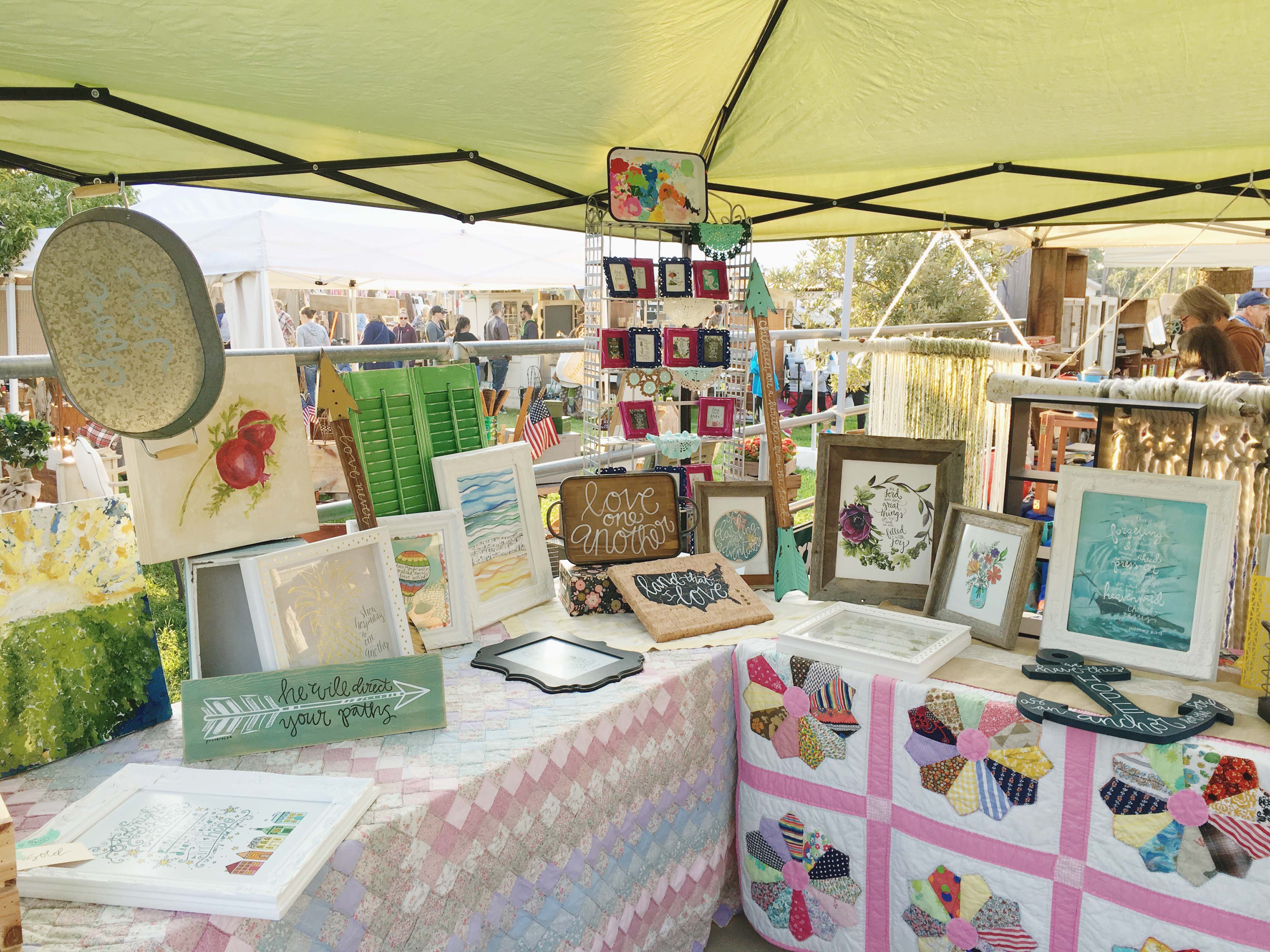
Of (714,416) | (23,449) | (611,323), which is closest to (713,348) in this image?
(714,416)

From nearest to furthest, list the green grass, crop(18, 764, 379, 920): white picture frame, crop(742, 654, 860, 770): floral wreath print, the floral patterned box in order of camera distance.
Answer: crop(18, 764, 379, 920): white picture frame → crop(742, 654, 860, 770): floral wreath print → the floral patterned box → the green grass

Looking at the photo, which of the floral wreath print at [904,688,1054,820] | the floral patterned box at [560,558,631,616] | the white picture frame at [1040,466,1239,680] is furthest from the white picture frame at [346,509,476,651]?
the white picture frame at [1040,466,1239,680]

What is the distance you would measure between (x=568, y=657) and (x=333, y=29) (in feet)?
3.97

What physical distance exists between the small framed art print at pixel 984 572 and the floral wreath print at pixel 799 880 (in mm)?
572

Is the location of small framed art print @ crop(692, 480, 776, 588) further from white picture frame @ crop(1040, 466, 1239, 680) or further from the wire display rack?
white picture frame @ crop(1040, 466, 1239, 680)

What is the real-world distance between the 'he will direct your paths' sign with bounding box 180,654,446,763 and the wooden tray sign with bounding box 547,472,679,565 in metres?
0.71

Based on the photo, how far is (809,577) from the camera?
7.11ft

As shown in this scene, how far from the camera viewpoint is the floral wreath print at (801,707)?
175cm

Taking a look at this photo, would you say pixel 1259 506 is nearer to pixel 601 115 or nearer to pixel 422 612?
pixel 601 115

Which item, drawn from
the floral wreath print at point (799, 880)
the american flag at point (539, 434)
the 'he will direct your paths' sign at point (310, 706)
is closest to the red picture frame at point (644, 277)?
the american flag at point (539, 434)

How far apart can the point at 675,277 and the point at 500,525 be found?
86 cm

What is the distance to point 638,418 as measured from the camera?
239 centimetres

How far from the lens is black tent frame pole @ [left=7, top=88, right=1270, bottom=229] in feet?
5.45

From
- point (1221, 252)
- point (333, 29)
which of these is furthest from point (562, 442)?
point (333, 29)
